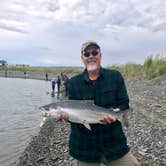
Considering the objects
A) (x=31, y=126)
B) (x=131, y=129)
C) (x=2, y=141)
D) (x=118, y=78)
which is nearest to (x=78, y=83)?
(x=118, y=78)

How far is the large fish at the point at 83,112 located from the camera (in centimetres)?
393

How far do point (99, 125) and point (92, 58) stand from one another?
91cm

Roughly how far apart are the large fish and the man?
0.23 feet

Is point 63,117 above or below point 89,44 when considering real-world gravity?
below

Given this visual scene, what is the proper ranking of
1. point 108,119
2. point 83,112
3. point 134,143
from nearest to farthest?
point 108,119
point 83,112
point 134,143

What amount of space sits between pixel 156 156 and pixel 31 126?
10.1 m

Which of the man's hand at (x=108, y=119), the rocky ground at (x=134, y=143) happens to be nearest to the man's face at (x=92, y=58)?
the man's hand at (x=108, y=119)

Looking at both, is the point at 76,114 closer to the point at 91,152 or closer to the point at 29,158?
the point at 91,152

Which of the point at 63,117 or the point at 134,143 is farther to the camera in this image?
the point at 134,143

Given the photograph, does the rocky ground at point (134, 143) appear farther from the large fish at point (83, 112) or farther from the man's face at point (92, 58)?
the man's face at point (92, 58)

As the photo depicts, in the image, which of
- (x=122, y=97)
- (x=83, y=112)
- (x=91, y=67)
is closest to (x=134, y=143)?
(x=122, y=97)

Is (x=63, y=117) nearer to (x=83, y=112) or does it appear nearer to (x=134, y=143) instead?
(x=83, y=112)

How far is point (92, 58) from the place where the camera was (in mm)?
4059

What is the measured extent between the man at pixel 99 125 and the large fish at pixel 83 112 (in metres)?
0.07
